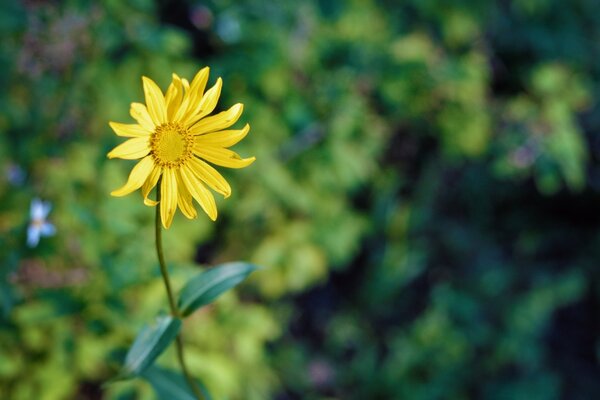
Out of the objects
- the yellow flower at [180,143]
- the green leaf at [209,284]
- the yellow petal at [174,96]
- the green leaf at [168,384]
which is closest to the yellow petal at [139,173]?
the yellow flower at [180,143]

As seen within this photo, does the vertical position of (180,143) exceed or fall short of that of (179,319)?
it exceeds it

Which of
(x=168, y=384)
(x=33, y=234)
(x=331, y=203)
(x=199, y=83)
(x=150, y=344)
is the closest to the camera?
(x=199, y=83)

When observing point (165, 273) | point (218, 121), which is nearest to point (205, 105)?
point (218, 121)

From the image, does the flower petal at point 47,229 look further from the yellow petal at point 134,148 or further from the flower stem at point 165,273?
the yellow petal at point 134,148

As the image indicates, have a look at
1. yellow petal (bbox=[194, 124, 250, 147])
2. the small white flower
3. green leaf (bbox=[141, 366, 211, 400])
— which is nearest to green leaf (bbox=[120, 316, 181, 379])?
green leaf (bbox=[141, 366, 211, 400])

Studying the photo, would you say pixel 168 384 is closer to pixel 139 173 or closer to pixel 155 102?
pixel 139 173

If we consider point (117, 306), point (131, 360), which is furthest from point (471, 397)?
point (131, 360)
